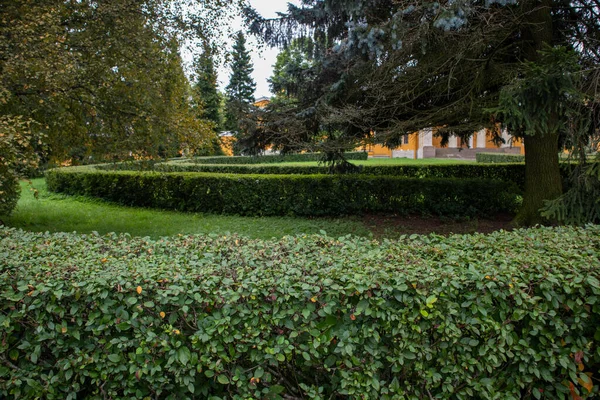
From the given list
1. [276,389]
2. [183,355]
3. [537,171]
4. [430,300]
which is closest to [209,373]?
[183,355]

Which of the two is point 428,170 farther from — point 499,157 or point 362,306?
point 362,306

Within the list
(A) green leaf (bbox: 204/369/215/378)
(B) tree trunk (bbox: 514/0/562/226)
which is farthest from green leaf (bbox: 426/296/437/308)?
(B) tree trunk (bbox: 514/0/562/226)

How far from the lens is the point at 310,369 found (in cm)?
231

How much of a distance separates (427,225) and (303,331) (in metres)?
7.11

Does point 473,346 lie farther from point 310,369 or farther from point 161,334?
point 161,334

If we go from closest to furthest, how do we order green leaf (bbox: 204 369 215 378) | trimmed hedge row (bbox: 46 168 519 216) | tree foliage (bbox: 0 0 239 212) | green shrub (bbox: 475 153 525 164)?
green leaf (bbox: 204 369 215 378) < tree foliage (bbox: 0 0 239 212) < trimmed hedge row (bbox: 46 168 519 216) < green shrub (bbox: 475 153 525 164)

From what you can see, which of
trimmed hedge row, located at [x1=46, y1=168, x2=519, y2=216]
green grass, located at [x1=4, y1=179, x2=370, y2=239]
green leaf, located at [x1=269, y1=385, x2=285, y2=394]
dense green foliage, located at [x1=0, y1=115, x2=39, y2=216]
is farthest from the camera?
trimmed hedge row, located at [x1=46, y1=168, x2=519, y2=216]

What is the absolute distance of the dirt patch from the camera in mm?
8016

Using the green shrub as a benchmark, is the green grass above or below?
below

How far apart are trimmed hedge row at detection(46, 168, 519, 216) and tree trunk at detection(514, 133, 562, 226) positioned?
1816 mm

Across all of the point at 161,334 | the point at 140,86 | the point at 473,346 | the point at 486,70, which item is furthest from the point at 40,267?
the point at 486,70

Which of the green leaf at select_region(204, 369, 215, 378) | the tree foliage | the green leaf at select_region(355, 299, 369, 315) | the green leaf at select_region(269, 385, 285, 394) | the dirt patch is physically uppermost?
the tree foliage

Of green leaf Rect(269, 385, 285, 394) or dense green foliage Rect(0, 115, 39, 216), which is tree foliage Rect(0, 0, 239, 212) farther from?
green leaf Rect(269, 385, 285, 394)

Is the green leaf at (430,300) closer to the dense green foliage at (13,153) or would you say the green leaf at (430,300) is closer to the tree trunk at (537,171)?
the dense green foliage at (13,153)
